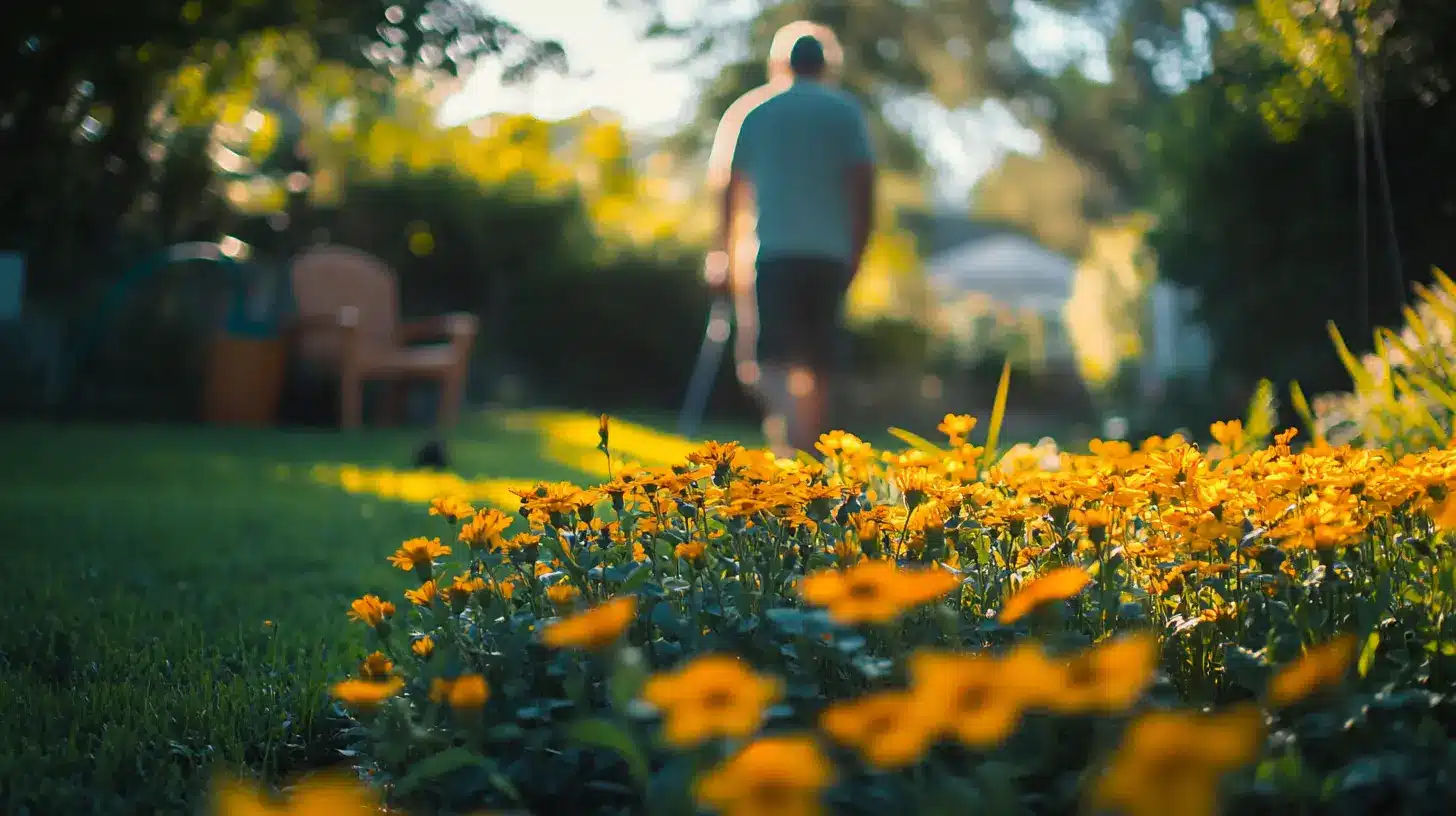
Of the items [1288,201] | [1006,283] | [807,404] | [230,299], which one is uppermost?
[1006,283]

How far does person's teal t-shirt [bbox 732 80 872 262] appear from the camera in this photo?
16.1 ft

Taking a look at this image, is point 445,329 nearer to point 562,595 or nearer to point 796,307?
point 796,307

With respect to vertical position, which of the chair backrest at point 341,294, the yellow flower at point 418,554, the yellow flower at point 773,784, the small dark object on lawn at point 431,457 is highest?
the chair backrest at point 341,294

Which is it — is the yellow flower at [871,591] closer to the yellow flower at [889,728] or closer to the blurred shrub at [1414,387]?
the yellow flower at [889,728]

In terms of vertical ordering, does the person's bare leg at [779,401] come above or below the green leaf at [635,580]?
above

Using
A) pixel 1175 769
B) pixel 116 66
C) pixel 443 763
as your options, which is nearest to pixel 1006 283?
pixel 116 66

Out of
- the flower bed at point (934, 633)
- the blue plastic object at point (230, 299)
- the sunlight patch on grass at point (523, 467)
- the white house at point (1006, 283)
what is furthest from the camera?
the white house at point (1006, 283)

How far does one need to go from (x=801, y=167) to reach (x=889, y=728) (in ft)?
13.6

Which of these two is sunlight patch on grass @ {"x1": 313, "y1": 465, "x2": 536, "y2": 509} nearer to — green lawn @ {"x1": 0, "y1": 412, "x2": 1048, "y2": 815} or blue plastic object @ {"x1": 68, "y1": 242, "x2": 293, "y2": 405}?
green lawn @ {"x1": 0, "y1": 412, "x2": 1048, "y2": 815}

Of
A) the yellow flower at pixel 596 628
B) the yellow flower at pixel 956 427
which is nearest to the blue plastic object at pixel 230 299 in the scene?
the yellow flower at pixel 956 427

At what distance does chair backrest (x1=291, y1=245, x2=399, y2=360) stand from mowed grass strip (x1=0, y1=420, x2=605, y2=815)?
9.52 ft

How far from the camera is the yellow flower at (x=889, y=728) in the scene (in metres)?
0.85

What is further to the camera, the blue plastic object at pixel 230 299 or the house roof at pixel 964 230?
the house roof at pixel 964 230

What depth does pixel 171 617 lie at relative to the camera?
2688 millimetres
